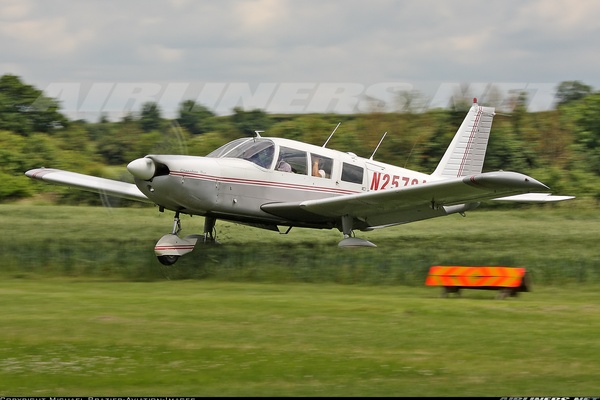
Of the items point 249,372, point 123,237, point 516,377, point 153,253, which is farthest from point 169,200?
point 516,377

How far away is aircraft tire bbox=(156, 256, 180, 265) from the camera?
54.1 feet

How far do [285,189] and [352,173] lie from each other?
1.70 metres

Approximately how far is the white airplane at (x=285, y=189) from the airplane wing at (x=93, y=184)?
0.07ft

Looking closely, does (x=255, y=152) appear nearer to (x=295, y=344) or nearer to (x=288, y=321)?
(x=288, y=321)

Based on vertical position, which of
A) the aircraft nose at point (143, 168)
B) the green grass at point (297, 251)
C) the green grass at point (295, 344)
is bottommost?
the green grass at point (295, 344)

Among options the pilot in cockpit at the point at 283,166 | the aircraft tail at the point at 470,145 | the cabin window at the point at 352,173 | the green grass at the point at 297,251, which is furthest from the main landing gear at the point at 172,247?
the aircraft tail at the point at 470,145

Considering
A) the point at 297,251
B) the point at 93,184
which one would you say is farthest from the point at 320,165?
the point at 93,184

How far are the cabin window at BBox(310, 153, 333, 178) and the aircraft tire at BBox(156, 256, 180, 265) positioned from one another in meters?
3.11

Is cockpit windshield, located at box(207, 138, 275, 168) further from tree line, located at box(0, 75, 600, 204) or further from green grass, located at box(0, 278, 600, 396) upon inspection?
tree line, located at box(0, 75, 600, 204)

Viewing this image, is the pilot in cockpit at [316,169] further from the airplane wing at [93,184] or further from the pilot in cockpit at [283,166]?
the airplane wing at [93,184]

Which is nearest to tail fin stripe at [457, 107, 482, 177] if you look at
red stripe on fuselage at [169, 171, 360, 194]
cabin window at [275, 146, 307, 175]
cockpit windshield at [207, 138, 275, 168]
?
red stripe on fuselage at [169, 171, 360, 194]

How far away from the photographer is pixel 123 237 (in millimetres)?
20641

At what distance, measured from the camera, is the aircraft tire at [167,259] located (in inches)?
650

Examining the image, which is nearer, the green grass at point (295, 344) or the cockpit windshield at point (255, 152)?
the green grass at point (295, 344)
